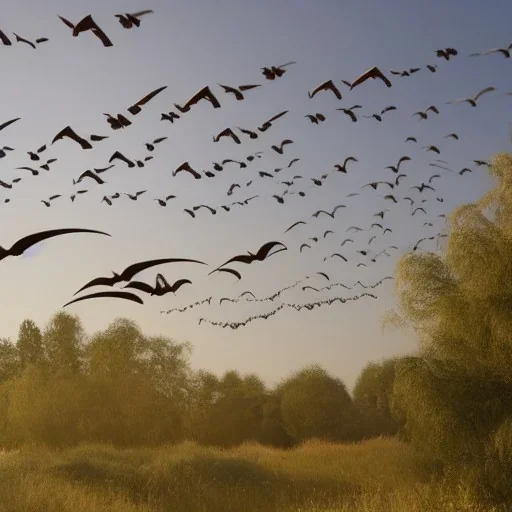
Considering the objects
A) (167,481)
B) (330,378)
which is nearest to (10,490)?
(167,481)

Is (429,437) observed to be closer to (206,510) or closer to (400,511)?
(400,511)

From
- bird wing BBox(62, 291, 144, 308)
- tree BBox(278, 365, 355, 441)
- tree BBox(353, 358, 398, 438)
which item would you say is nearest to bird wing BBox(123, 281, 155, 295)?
bird wing BBox(62, 291, 144, 308)

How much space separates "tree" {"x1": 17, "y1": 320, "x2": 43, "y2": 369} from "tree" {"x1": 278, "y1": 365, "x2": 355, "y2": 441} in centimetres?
1979

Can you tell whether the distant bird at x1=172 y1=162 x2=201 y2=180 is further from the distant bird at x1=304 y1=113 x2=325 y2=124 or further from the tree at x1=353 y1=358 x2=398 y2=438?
the tree at x1=353 y1=358 x2=398 y2=438

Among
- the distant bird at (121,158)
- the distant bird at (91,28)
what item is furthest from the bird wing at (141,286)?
the distant bird at (121,158)

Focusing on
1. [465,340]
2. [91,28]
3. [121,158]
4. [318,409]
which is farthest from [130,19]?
[318,409]

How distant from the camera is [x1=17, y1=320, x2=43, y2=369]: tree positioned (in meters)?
50.9

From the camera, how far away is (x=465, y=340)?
1906 centimetres

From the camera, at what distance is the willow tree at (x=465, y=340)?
58.2 feet

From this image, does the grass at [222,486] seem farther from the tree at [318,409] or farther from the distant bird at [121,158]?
the tree at [318,409]

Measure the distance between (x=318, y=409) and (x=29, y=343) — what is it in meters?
23.6

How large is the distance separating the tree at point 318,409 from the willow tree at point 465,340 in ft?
81.7

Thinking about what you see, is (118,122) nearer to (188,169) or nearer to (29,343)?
(188,169)

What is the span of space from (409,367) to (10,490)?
11695mm
